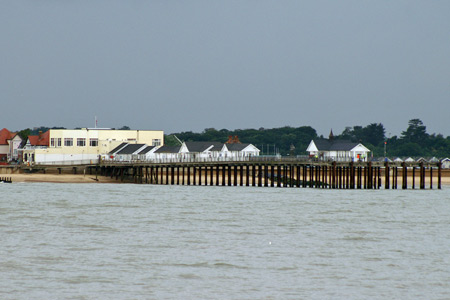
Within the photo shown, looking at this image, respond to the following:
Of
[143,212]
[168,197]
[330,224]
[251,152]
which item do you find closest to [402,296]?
[330,224]

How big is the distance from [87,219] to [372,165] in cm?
4715

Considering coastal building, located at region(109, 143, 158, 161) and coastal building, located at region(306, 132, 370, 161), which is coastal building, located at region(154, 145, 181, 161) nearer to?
coastal building, located at region(109, 143, 158, 161)

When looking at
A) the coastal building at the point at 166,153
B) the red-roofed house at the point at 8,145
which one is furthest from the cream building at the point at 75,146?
the red-roofed house at the point at 8,145

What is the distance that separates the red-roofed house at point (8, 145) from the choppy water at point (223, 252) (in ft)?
299

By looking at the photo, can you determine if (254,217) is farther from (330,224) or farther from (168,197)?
(168,197)

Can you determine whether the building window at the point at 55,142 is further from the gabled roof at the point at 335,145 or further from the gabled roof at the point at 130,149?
the gabled roof at the point at 335,145

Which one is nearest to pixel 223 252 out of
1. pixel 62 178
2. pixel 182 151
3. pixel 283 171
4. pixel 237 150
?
pixel 283 171

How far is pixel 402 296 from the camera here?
27141 millimetres

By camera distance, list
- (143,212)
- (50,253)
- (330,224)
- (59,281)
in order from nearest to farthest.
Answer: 1. (59,281)
2. (50,253)
3. (330,224)
4. (143,212)

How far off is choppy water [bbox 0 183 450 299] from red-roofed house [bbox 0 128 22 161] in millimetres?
91202

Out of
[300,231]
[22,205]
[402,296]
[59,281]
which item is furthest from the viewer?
[22,205]

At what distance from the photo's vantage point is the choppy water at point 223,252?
2817cm

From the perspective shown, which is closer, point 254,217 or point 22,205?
point 254,217

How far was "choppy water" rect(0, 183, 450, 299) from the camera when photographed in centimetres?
2817
